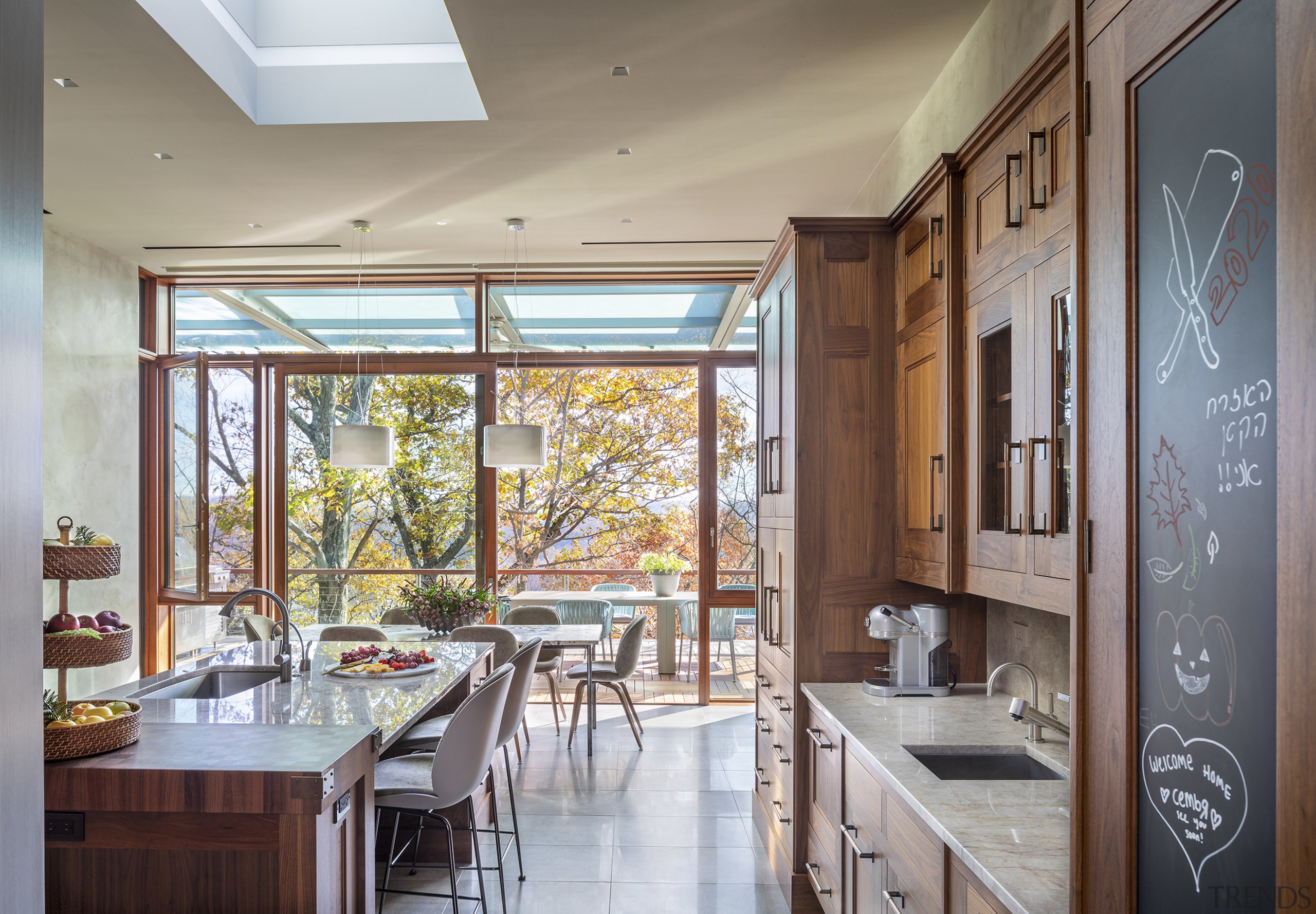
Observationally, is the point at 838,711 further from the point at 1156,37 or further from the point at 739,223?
the point at 739,223

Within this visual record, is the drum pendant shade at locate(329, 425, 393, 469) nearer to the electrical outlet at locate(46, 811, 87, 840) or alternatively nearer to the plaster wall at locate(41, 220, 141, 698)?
the plaster wall at locate(41, 220, 141, 698)

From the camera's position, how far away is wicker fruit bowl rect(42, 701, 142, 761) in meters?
1.98

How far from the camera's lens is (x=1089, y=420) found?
47.5 inches

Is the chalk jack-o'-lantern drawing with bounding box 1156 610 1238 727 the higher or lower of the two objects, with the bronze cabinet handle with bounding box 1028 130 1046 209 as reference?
lower

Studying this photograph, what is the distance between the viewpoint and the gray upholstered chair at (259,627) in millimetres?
5414

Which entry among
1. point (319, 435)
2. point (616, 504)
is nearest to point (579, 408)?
point (616, 504)

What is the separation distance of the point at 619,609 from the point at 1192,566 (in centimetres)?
661

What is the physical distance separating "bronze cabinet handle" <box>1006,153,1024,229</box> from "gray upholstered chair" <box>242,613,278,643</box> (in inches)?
191

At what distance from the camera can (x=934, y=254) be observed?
2.73m

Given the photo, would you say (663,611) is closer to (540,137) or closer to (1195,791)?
(540,137)

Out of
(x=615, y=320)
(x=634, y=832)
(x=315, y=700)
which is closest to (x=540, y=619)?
(x=634, y=832)

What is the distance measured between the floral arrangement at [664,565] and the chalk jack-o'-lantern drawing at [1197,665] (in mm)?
6411

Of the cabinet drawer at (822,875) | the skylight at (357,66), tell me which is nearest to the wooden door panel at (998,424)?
the cabinet drawer at (822,875)

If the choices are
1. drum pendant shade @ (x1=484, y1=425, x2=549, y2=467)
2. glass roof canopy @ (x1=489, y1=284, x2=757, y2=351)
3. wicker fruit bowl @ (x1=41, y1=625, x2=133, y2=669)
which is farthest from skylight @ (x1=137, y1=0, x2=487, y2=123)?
glass roof canopy @ (x1=489, y1=284, x2=757, y2=351)
